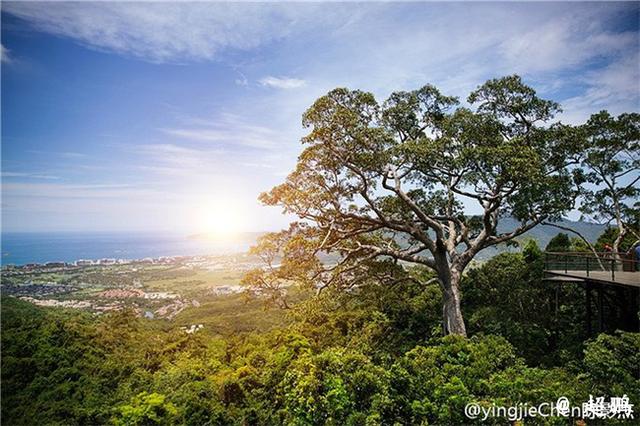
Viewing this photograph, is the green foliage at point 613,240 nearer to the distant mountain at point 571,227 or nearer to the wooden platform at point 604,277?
the distant mountain at point 571,227

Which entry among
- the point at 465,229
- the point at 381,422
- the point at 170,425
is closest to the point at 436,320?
the point at 465,229

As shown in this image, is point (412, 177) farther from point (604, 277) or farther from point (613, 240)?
point (613, 240)

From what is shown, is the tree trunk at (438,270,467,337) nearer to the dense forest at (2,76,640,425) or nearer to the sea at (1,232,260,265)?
the dense forest at (2,76,640,425)

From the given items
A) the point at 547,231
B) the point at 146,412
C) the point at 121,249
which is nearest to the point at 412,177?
the point at 146,412

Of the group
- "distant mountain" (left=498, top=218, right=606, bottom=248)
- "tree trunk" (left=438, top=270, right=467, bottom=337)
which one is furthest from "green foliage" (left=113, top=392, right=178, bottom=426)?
"distant mountain" (left=498, top=218, right=606, bottom=248)

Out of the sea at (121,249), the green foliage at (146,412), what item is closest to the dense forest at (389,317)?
the green foliage at (146,412)

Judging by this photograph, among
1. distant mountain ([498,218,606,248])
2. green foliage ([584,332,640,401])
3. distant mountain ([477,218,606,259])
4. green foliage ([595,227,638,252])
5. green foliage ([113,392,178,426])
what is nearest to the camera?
green foliage ([113,392,178,426])
